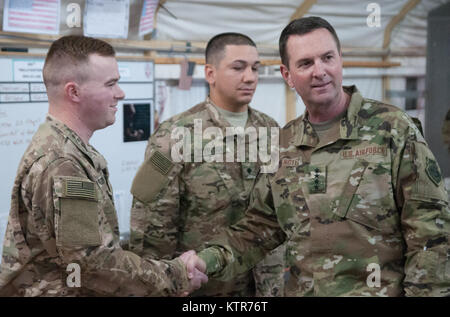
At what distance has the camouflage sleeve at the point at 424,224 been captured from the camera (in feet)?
6.10

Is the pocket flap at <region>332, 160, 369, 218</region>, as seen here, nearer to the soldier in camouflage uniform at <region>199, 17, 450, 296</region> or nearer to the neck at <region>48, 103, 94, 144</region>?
the soldier in camouflage uniform at <region>199, 17, 450, 296</region>

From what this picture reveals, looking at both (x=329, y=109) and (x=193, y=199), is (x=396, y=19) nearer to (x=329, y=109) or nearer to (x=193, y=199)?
(x=193, y=199)

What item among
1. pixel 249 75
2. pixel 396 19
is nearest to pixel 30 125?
pixel 249 75

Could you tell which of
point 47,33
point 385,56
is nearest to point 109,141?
point 47,33

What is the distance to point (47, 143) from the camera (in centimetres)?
195

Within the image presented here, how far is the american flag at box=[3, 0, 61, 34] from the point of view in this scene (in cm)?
317

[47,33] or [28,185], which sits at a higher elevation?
[47,33]

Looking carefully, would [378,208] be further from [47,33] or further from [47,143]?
[47,33]

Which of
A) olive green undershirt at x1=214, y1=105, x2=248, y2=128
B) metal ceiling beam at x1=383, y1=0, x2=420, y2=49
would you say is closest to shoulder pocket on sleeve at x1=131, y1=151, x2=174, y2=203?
olive green undershirt at x1=214, y1=105, x2=248, y2=128

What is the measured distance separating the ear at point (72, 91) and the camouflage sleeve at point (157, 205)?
810 mm

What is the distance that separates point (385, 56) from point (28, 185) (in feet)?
13.6
